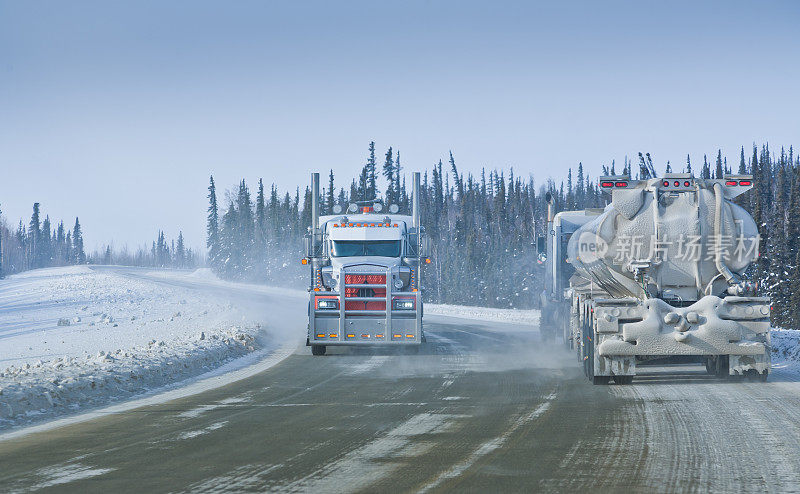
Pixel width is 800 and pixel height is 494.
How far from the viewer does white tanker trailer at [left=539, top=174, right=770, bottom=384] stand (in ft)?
43.6

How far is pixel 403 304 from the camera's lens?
19.3m

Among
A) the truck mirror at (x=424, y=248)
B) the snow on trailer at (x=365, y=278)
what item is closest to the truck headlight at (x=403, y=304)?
the snow on trailer at (x=365, y=278)

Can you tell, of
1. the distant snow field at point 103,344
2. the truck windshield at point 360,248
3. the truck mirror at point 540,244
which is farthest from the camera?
the truck mirror at point 540,244

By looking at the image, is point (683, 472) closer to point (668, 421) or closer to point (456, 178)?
point (668, 421)

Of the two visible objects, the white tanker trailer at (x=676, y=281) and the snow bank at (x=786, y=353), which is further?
the snow bank at (x=786, y=353)

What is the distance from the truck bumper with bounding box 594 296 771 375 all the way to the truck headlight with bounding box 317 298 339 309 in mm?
7292

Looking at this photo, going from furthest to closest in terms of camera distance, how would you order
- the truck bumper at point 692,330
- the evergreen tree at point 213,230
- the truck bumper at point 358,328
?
the evergreen tree at point 213,230
the truck bumper at point 358,328
the truck bumper at point 692,330

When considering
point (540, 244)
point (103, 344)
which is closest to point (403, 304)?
point (540, 244)

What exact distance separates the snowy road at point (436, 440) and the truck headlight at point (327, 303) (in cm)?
429

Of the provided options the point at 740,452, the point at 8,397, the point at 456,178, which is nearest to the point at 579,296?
the point at 740,452

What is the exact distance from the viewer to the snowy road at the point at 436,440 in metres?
6.84

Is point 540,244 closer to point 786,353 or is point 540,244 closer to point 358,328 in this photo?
point 358,328

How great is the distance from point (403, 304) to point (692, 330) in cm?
750

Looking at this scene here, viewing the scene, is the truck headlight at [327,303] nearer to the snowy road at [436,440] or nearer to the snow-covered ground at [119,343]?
the snow-covered ground at [119,343]
